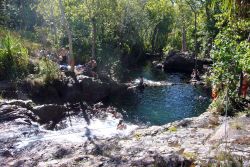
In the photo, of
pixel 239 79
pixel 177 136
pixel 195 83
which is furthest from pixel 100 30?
pixel 177 136

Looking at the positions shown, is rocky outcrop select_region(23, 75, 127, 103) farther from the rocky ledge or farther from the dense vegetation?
the rocky ledge

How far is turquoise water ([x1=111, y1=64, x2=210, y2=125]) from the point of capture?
21969 millimetres

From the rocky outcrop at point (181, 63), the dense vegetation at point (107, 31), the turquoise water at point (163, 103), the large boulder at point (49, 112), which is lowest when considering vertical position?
the turquoise water at point (163, 103)

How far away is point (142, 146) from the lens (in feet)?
36.7

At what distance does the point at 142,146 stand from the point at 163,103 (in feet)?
47.0

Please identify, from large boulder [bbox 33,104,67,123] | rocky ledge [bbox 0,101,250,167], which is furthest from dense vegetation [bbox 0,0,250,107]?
large boulder [bbox 33,104,67,123]

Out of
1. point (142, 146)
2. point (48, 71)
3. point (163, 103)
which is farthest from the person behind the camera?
A: point (163, 103)

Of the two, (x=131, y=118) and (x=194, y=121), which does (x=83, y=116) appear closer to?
(x=131, y=118)

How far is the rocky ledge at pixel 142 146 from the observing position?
9.77 meters

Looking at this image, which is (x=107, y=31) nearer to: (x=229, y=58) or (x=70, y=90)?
(x=70, y=90)

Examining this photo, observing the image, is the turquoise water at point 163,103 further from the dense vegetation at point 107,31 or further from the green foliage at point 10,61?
the green foliage at point 10,61

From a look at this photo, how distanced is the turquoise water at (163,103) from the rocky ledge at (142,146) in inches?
308

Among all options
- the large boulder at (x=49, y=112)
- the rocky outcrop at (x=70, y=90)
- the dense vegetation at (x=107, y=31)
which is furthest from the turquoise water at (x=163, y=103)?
the dense vegetation at (x=107, y=31)

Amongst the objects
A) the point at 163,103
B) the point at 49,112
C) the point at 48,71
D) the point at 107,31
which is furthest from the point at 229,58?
the point at 107,31
